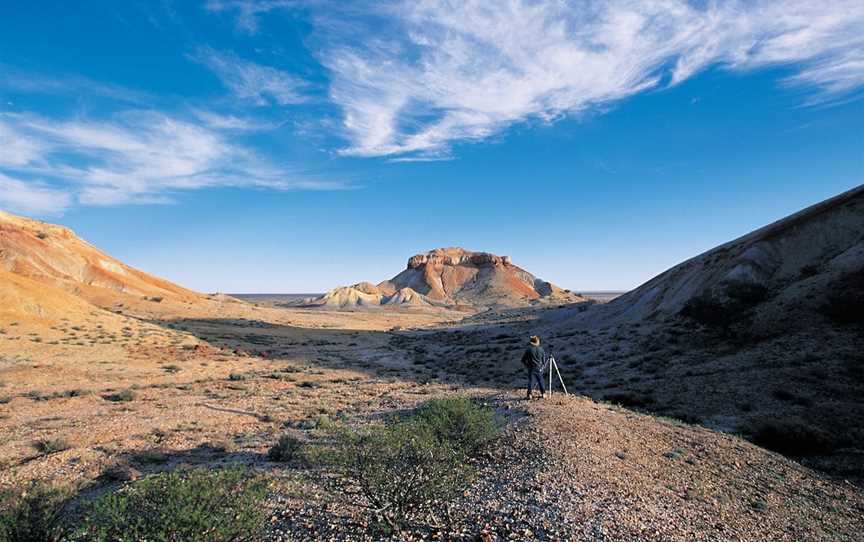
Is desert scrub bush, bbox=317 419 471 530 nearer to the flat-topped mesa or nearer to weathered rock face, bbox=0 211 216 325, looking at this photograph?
weathered rock face, bbox=0 211 216 325

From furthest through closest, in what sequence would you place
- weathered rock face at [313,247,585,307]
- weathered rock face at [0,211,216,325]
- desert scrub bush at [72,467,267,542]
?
weathered rock face at [313,247,585,307] → weathered rock face at [0,211,216,325] → desert scrub bush at [72,467,267,542]

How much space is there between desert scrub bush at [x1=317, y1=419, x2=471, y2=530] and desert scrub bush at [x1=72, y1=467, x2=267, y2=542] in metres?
1.38

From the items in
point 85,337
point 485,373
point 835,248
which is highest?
point 835,248

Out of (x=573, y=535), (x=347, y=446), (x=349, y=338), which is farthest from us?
(x=349, y=338)

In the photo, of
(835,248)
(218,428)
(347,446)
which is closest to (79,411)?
(218,428)

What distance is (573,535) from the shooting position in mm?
5426

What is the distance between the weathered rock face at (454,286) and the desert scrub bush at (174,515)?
102052 millimetres

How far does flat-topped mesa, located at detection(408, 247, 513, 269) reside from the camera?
140m

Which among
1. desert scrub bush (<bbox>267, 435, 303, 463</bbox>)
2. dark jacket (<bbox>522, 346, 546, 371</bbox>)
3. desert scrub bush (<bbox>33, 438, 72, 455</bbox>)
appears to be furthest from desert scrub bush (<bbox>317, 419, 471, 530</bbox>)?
desert scrub bush (<bbox>33, 438, 72, 455</bbox>)

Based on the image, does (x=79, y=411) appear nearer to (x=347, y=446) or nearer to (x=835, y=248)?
(x=347, y=446)

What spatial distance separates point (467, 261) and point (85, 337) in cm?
12103

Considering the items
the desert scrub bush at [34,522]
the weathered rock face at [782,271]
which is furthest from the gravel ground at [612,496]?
the weathered rock face at [782,271]

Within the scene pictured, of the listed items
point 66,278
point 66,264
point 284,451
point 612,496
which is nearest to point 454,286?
point 66,264

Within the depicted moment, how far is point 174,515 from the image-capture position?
4348 millimetres
